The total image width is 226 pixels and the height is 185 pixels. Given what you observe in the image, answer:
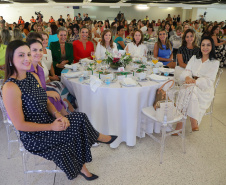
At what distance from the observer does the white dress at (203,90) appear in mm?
2714

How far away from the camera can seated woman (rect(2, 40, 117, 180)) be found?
5.24ft

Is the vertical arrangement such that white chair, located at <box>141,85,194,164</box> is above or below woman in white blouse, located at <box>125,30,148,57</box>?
below

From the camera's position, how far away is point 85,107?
257 cm

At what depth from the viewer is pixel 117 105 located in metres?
2.38

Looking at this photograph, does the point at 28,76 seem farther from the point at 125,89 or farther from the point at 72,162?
the point at 125,89

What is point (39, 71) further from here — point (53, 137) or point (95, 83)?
point (53, 137)

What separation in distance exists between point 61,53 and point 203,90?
2626 mm

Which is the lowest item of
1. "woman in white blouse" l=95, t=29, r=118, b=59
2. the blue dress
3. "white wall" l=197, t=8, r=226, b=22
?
the blue dress

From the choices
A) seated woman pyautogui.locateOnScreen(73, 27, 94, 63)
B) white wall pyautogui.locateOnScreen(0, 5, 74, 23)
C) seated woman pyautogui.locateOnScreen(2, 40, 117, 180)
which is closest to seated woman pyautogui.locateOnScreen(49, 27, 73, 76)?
seated woman pyautogui.locateOnScreen(73, 27, 94, 63)

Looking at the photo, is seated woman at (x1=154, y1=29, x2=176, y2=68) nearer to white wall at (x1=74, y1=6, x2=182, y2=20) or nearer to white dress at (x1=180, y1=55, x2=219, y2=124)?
white dress at (x1=180, y1=55, x2=219, y2=124)

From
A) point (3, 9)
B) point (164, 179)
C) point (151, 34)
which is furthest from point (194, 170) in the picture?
point (3, 9)

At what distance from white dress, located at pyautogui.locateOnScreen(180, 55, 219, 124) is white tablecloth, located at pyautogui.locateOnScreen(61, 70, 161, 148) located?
2.00 feet

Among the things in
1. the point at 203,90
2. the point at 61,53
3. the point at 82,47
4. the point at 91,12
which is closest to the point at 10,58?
the point at 61,53

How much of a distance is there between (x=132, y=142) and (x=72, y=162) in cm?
98
